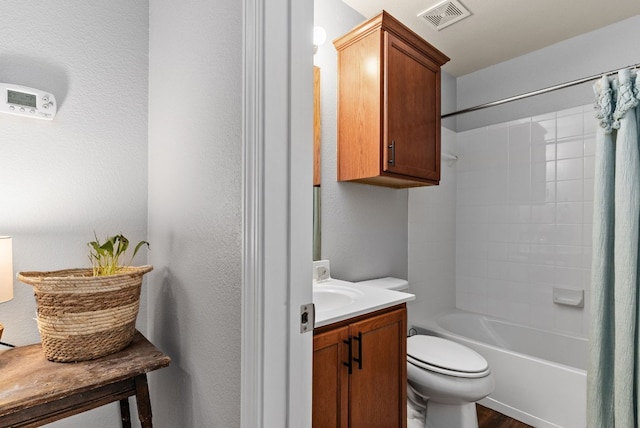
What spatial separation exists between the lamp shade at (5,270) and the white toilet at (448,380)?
5.20 feet

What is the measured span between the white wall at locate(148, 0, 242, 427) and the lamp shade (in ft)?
1.30

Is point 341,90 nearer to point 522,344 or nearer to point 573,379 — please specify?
point 573,379

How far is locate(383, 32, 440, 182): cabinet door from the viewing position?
171 centimetres

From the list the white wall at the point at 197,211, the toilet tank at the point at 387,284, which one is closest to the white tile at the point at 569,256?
the toilet tank at the point at 387,284

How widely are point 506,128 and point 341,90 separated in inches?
58.9

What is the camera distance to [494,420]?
196cm

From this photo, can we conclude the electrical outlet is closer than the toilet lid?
No

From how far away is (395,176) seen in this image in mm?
1787

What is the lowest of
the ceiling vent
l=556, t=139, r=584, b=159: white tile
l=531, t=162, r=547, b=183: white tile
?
l=531, t=162, r=547, b=183: white tile

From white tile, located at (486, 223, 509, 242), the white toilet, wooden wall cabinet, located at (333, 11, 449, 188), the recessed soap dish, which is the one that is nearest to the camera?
the white toilet

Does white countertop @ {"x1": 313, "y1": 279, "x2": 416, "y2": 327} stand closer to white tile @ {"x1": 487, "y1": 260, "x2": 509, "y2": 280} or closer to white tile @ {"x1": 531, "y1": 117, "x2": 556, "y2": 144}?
white tile @ {"x1": 487, "y1": 260, "x2": 509, "y2": 280}

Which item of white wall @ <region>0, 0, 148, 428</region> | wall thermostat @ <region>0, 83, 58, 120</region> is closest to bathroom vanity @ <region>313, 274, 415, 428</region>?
white wall @ <region>0, 0, 148, 428</region>

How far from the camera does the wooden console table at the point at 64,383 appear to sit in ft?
2.49

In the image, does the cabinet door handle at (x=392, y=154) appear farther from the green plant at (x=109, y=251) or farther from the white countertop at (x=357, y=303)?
the green plant at (x=109, y=251)
